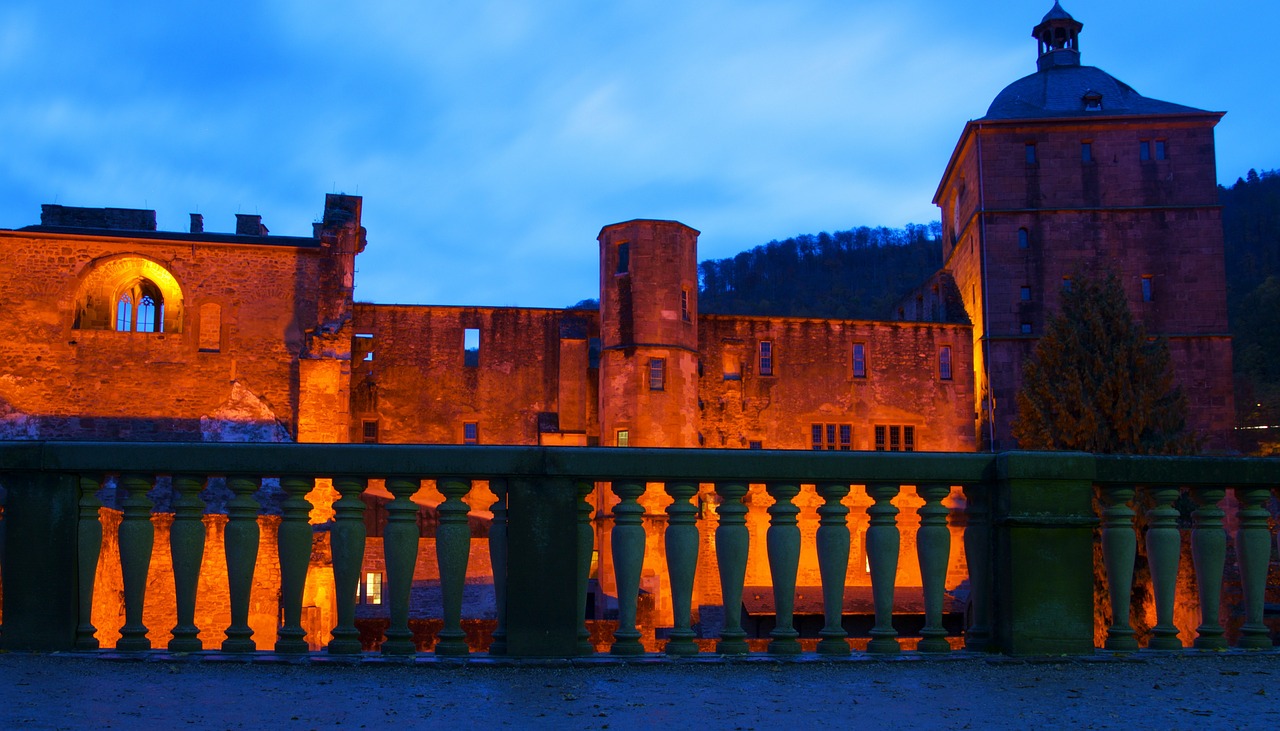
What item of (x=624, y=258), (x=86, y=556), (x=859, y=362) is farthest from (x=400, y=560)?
(x=859, y=362)

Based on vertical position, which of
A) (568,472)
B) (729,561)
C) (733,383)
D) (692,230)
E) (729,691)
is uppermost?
(692,230)

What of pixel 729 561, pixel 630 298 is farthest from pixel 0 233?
pixel 729 561

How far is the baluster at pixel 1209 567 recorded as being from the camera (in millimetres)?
5539

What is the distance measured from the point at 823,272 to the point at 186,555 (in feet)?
334

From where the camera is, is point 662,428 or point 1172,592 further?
point 662,428

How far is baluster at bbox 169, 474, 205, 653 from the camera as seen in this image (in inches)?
202

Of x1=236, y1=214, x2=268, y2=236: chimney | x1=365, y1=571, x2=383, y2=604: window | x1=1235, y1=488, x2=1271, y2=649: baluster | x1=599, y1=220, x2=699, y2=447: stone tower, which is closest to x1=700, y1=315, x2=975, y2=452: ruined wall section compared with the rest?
x1=599, y1=220, x2=699, y2=447: stone tower

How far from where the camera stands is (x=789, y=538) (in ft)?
17.4

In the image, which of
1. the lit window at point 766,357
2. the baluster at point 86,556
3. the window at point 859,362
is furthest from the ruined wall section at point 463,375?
the baluster at point 86,556

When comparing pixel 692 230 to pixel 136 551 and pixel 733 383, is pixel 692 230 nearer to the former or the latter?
pixel 733 383

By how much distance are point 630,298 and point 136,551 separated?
33053 mm

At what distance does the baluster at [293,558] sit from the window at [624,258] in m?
33.3

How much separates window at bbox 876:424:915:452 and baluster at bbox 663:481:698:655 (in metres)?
37.4

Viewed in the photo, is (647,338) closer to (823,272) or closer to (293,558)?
(293,558)
